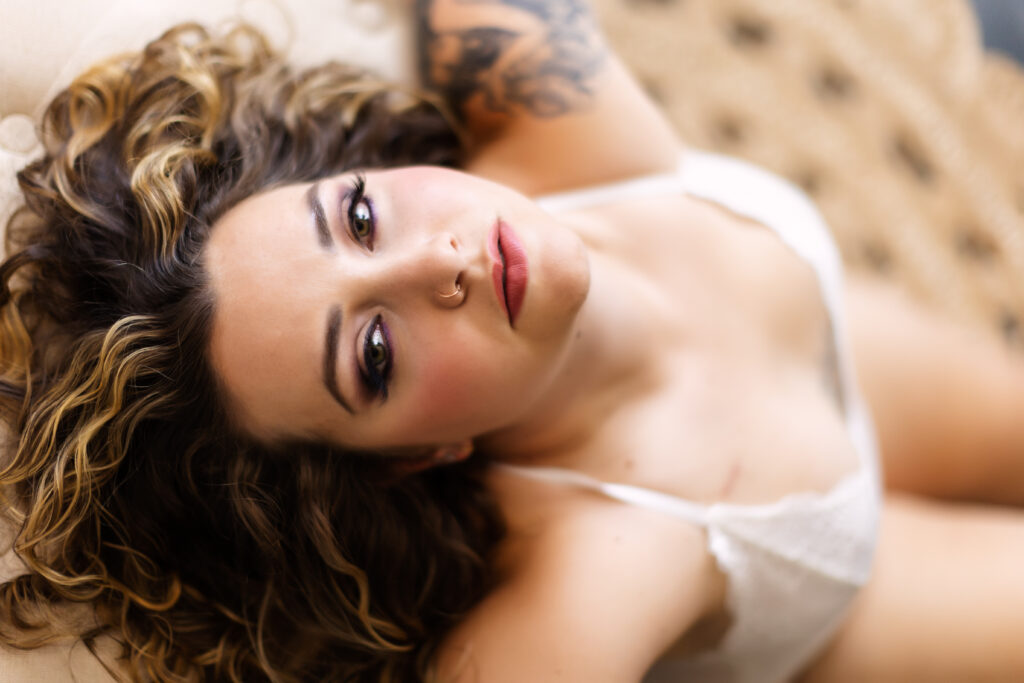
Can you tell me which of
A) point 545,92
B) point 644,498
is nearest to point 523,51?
point 545,92

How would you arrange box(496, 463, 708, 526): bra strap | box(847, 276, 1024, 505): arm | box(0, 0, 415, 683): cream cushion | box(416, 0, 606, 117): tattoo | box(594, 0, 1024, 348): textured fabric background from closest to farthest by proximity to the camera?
box(0, 0, 415, 683): cream cushion < box(496, 463, 708, 526): bra strap < box(416, 0, 606, 117): tattoo < box(847, 276, 1024, 505): arm < box(594, 0, 1024, 348): textured fabric background

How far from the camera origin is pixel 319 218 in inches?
43.6

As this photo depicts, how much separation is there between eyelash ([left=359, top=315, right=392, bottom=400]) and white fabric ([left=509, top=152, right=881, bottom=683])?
0.34 metres

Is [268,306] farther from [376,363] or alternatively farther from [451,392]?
[451,392]

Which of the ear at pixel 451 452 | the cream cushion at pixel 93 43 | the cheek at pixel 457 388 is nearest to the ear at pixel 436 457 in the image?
the ear at pixel 451 452

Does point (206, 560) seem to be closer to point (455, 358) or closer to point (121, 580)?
point (121, 580)

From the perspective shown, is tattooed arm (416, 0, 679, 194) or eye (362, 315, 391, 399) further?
tattooed arm (416, 0, 679, 194)

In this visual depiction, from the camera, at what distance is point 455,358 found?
42.9 inches

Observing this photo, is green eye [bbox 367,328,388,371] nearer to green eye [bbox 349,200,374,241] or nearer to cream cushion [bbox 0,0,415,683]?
→ green eye [bbox 349,200,374,241]

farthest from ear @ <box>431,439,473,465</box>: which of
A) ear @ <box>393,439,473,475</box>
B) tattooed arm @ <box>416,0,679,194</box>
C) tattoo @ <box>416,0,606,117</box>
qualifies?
tattoo @ <box>416,0,606,117</box>

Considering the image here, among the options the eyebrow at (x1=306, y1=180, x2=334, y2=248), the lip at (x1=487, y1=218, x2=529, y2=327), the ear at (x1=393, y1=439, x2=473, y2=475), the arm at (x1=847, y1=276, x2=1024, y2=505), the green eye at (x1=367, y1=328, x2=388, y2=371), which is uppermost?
the eyebrow at (x1=306, y1=180, x2=334, y2=248)

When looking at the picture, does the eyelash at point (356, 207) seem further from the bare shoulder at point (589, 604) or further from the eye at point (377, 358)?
the bare shoulder at point (589, 604)

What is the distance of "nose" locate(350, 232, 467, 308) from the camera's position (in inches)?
41.9

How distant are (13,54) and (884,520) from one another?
1665 millimetres
